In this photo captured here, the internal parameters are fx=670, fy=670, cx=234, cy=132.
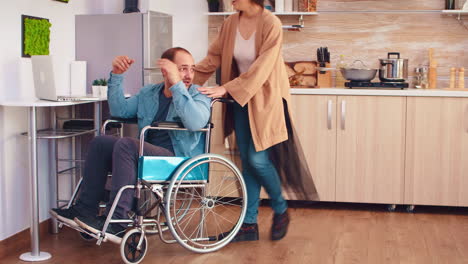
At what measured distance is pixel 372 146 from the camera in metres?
4.25

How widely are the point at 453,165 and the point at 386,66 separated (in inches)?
30.3

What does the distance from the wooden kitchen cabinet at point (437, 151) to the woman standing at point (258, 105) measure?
3.49ft

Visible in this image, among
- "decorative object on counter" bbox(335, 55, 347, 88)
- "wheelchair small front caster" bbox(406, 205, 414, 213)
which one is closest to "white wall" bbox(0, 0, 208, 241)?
"decorative object on counter" bbox(335, 55, 347, 88)

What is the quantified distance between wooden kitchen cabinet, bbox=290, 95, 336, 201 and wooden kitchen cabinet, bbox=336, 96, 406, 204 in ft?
0.17

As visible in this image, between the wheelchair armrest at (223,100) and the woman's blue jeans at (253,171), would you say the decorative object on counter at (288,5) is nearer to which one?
the woman's blue jeans at (253,171)

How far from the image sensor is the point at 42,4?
357 cm

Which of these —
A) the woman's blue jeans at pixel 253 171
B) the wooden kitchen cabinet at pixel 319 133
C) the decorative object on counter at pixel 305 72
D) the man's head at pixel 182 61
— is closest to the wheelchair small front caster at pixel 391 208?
the wooden kitchen cabinet at pixel 319 133

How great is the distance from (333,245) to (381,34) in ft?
6.07

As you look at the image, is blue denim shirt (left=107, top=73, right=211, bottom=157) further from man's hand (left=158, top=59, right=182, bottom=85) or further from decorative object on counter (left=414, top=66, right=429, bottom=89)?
decorative object on counter (left=414, top=66, right=429, bottom=89)

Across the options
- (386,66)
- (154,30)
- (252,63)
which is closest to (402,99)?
(386,66)

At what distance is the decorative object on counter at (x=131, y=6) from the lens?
4.44 metres

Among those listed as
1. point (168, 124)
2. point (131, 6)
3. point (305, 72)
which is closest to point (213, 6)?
point (131, 6)

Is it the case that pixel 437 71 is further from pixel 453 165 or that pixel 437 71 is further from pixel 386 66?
pixel 453 165

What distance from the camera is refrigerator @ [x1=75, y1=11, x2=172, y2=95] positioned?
13.1ft
